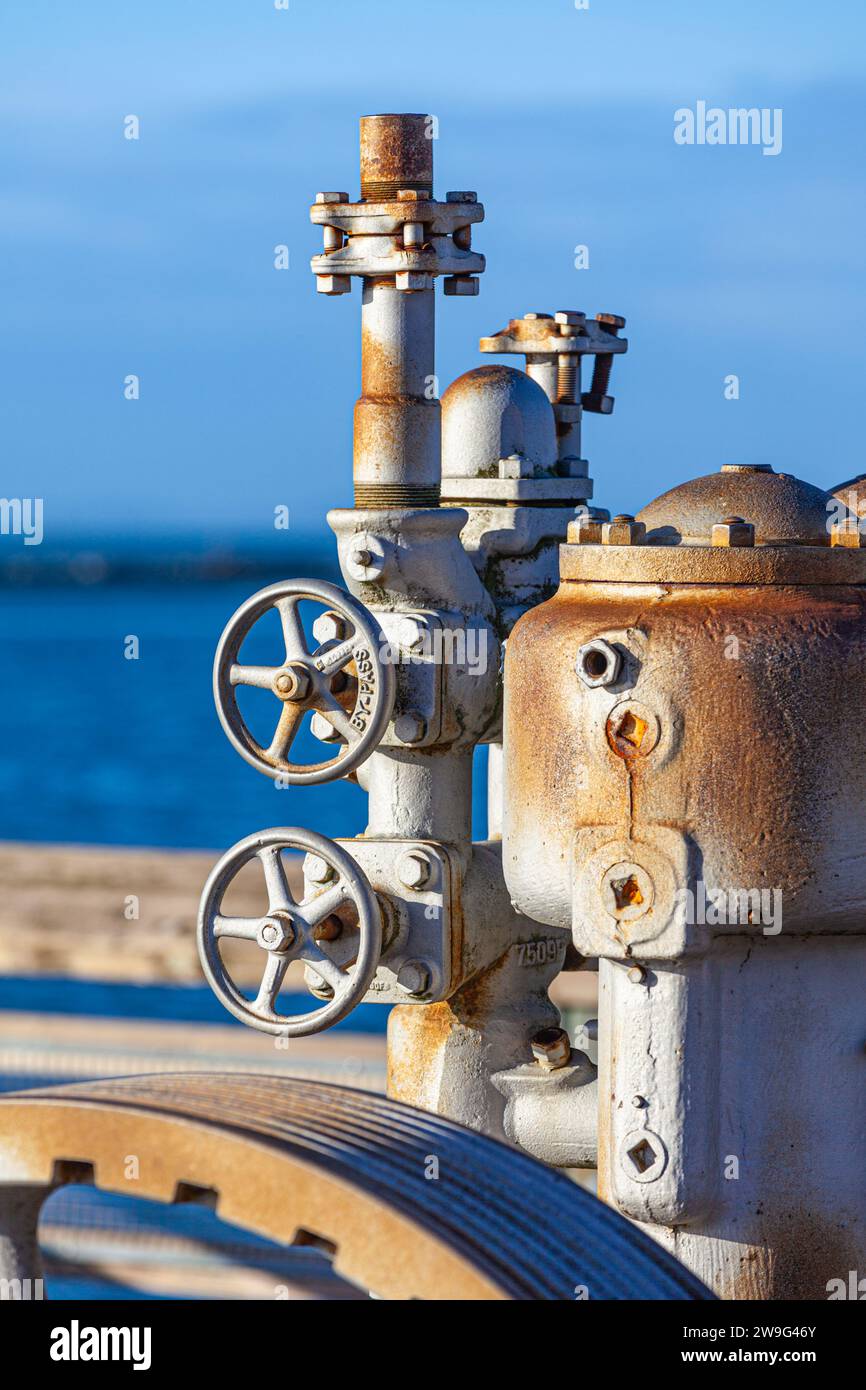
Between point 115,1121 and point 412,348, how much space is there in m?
2.14

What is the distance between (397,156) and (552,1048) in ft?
5.85

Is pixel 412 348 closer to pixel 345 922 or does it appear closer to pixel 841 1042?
pixel 345 922

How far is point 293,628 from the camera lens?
15.9ft

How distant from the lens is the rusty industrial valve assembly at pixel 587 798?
4.34 m

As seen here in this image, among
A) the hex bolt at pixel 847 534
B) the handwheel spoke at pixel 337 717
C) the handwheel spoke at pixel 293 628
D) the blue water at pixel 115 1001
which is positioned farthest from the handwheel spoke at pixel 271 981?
the blue water at pixel 115 1001

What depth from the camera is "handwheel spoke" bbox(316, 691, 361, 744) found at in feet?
15.9

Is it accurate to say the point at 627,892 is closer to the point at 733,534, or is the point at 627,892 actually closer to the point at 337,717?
the point at 733,534

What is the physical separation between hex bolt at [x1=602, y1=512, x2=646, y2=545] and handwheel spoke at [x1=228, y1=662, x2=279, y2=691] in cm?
72

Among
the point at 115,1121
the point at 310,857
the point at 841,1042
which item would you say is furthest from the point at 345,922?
the point at 115,1121

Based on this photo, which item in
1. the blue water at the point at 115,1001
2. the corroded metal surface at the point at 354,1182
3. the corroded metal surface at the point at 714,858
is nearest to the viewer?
the corroded metal surface at the point at 354,1182

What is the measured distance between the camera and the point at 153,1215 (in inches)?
377

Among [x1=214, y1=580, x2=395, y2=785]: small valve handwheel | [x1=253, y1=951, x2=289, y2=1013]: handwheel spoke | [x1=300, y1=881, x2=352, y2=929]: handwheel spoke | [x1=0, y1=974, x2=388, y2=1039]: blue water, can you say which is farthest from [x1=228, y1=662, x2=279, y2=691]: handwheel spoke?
[x1=0, y1=974, x2=388, y2=1039]: blue water

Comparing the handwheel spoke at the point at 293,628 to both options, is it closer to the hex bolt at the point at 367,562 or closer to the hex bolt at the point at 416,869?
the hex bolt at the point at 367,562
